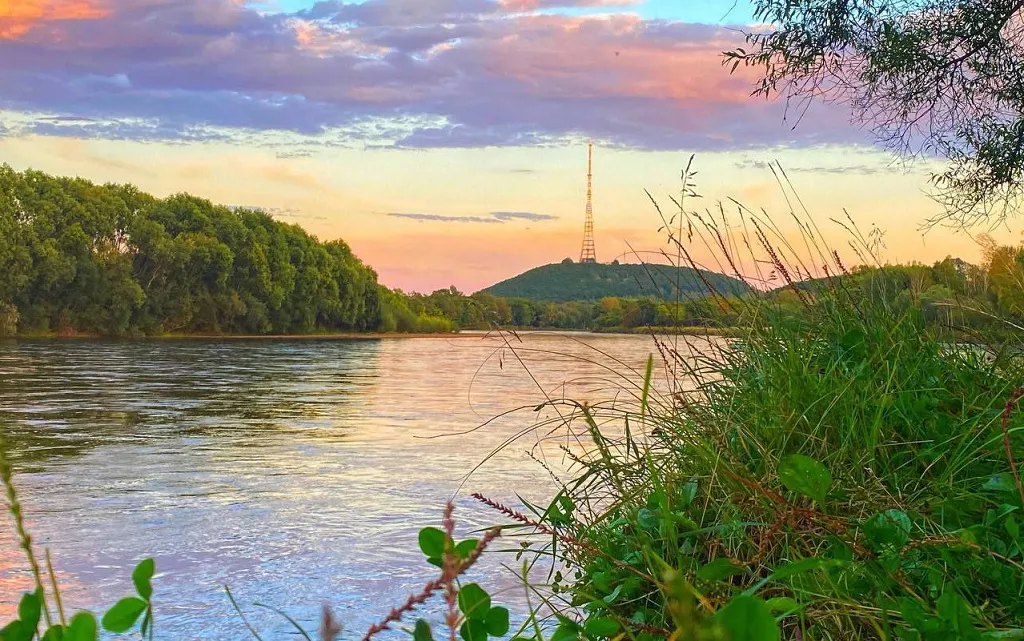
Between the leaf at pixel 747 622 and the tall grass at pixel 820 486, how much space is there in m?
0.84

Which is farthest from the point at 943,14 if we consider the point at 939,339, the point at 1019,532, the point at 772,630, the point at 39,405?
the point at 39,405

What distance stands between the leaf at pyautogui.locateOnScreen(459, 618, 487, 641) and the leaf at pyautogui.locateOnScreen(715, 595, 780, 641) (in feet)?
3.00

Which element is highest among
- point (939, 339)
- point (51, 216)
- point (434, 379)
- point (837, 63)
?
point (51, 216)

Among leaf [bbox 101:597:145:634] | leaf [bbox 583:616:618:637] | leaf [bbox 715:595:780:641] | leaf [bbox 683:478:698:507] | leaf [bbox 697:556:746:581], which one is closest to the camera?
leaf [bbox 715:595:780:641]

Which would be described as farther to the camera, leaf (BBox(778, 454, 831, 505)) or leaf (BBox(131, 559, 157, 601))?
leaf (BBox(778, 454, 831, 505))

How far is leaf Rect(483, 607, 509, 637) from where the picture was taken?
58.5 inches

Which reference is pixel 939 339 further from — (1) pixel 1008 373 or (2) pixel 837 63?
(2) pixel 837 63

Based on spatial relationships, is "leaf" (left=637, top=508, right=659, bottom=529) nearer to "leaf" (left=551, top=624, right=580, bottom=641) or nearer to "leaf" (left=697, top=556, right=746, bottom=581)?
"leaf" (left=697, top=556, right=746, bottom=581)

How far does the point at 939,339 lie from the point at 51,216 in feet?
197

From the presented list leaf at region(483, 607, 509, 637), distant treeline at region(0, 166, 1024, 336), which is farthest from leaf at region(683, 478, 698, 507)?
distant treeline at region(0, 166, 1024, 336)

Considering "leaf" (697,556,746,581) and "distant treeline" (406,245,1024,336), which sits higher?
"distant treeline" (406,245,1024,336)

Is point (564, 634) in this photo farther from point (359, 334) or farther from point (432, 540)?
point (359, 334)

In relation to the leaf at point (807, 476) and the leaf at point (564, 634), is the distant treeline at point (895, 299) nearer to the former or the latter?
the leaf at point (564, 634)

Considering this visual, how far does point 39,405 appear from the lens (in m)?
13.5
